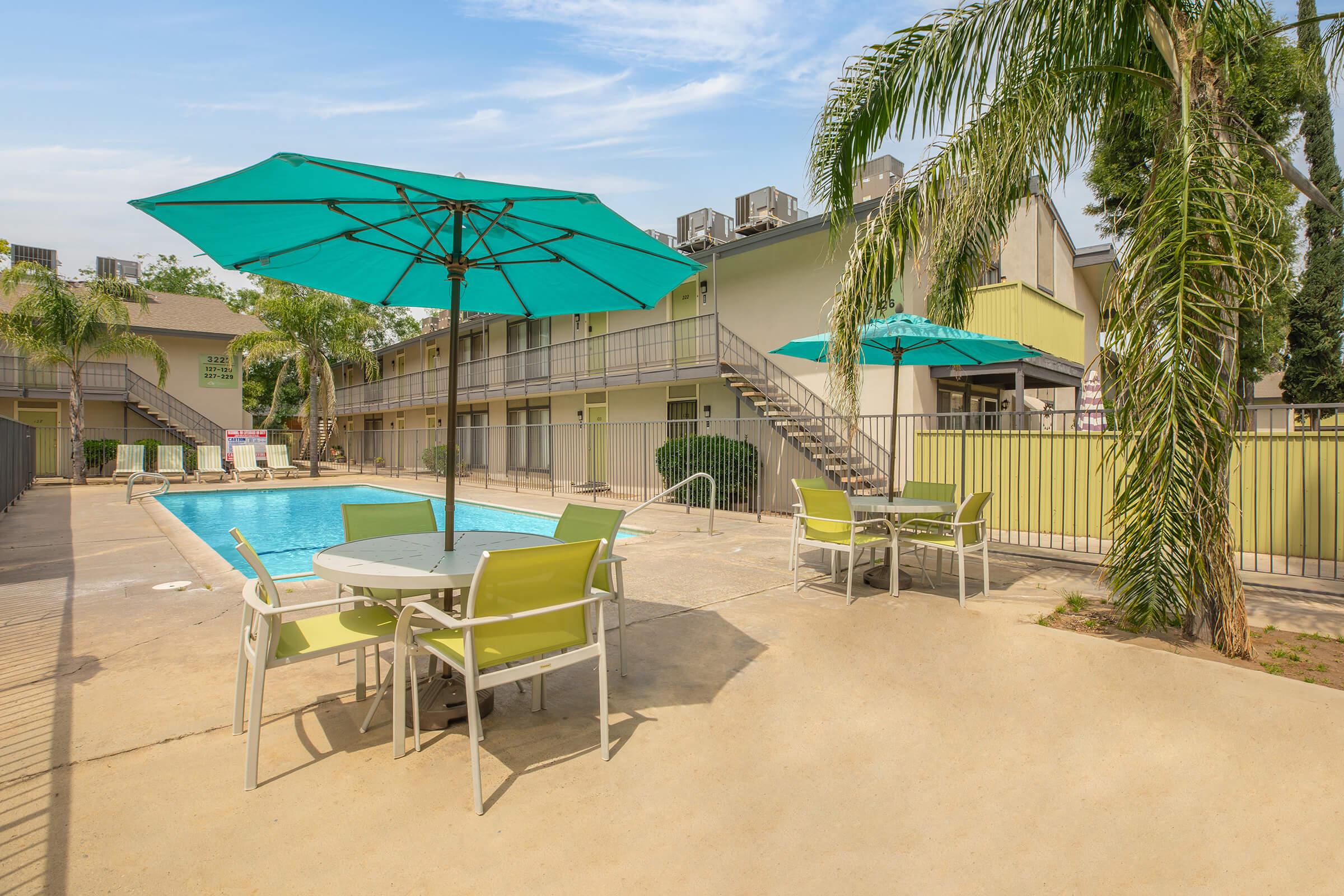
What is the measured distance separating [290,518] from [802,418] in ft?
36.1

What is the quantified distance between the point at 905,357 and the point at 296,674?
6557 millimetres

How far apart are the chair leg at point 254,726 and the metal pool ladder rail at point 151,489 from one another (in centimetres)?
1206

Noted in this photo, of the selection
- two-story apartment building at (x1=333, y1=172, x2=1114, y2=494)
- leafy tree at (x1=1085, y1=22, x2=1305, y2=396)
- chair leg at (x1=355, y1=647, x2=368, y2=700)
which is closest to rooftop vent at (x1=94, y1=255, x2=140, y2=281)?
two-story apartment building at (x1=333, y1=172, x2=1114, y2=494)

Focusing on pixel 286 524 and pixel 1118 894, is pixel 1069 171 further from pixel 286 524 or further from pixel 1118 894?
pixel 286 524

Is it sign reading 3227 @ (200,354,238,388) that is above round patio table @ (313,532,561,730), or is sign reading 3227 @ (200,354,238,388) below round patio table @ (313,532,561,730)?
above

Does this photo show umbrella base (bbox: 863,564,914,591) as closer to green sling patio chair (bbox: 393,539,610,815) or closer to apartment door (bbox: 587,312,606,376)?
green sling patio chair (bbox: 393,539,610,815)

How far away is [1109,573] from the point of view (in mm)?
4418

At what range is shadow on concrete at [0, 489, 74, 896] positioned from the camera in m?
2.16

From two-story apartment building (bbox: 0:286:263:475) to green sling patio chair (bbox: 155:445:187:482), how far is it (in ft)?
13.7

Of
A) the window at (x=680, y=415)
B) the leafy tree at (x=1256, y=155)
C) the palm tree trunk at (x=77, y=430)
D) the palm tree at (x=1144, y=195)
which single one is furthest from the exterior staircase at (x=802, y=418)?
the palm tree trunk at (x=77, y=430)

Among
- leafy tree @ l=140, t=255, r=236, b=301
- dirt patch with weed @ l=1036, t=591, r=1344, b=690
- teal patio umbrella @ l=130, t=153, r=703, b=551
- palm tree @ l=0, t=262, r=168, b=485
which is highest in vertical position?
leafy tree @ l=140, t=255, r=236, b=301

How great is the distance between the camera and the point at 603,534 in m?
4.04

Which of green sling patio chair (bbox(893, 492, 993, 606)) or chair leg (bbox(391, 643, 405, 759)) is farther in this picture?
green sling patio chair (bbox(893, 492, 993, 606))

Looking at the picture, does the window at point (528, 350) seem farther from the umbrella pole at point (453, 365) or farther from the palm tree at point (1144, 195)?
the umbrella pole at point (453, 365)
